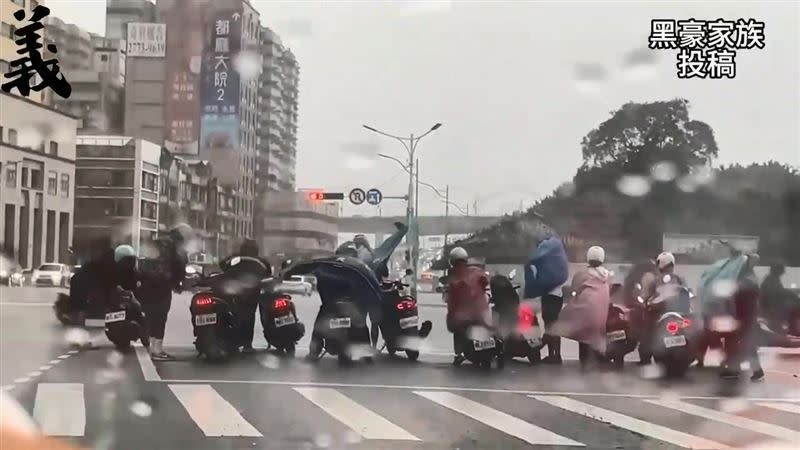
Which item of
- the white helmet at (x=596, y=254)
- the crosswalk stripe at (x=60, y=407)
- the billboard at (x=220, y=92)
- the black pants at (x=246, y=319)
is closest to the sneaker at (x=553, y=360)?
the white helmet at (x=596, y=254)

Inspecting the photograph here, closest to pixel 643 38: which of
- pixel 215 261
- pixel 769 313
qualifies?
pixel 769 313

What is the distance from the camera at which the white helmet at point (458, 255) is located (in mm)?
2764

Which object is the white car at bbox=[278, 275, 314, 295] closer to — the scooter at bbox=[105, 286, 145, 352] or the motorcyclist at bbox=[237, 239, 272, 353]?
the motorcyclist at bbox=[237, 239, 272, 353]

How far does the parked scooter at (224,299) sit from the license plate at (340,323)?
0.95ft

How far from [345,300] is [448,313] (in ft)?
1.27

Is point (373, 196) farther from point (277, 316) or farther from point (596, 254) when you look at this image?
point (596, 254)

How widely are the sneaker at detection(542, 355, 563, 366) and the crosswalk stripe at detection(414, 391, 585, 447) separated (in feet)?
0.84

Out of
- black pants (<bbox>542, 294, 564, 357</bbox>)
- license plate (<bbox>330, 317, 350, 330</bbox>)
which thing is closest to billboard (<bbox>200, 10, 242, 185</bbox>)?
license plate (<bbox>330, 317, 350, 330</bbox>)

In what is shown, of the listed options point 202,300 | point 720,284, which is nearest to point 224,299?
point 202,300

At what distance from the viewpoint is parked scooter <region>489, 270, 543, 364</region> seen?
9.08 feet

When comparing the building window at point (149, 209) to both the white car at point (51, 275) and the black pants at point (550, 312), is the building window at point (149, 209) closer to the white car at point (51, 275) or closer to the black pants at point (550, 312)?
the white car at point (51, 275)

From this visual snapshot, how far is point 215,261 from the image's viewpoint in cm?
Answer: 269

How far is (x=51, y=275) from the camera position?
265 centimetres
